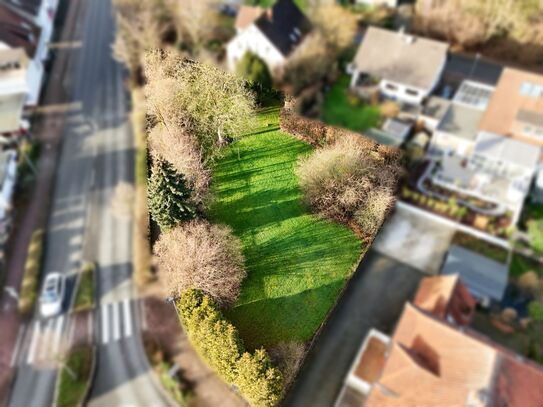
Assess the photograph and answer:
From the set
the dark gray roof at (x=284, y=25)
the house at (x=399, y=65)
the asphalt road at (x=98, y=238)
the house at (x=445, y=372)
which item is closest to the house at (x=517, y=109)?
the house at (x=399, y=65)

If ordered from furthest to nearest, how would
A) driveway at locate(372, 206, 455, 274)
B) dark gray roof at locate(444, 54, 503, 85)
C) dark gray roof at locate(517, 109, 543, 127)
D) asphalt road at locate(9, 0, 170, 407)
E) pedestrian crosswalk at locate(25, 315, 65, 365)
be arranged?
dark gray roof at locate(444, 54, 503, 85)
dark gray roof at locate(517, 109, 543, 127)
driveway at locate(372, 206, 455, 274)
pedestrian crosswalk at locate(25, 315, 65, 365)
asphalt road at locate(9, 0, 170, 407)

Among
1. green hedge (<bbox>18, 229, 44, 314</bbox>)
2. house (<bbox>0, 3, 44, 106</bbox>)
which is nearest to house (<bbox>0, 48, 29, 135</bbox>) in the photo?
house (<bbox>0, 3, 44, 106</bbox>)

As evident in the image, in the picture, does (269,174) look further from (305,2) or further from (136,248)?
(305,2)

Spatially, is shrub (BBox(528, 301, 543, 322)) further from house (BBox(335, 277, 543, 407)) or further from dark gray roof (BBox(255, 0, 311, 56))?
dark gray roof (BBox(255, 0, 311, 56))

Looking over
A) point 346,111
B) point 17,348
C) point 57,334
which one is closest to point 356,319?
point 57,334

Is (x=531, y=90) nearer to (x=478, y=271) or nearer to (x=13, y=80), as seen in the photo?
(x=478, y=271)

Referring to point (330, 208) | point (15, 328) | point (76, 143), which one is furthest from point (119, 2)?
point (330, 208)
